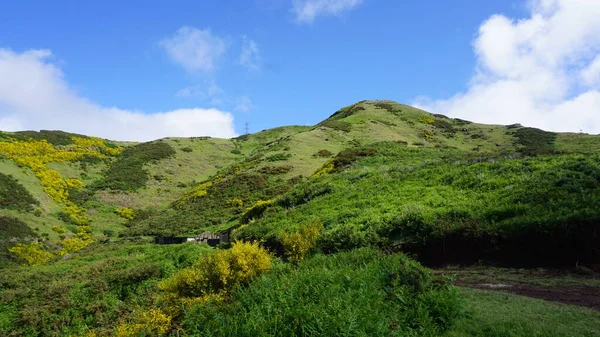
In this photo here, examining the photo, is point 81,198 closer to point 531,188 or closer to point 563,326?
point 531,188

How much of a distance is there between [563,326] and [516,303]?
5.07ft

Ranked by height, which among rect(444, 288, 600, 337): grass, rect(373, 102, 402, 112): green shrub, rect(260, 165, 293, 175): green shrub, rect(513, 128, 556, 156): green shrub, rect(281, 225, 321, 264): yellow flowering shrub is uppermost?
rect(373, 102, 402, 112): green shrub

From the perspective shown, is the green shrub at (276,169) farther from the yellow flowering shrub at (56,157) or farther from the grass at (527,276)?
the grass at (527,276)

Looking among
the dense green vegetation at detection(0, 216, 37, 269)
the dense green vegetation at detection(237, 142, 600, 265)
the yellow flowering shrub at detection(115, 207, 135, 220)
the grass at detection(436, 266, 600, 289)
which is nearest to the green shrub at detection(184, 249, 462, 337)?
the grass at detection(436, 266, 600, 289)

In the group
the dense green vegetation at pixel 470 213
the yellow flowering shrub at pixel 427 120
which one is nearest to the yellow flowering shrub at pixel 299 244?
the dense green vegetation at pixel 470 213

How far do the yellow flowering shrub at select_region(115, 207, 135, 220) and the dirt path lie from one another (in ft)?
159

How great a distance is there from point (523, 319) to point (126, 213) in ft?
171

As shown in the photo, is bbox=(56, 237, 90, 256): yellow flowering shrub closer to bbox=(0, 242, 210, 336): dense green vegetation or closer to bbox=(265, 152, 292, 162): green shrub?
bbox=(0, 242, 210, 336): dense green vegetation

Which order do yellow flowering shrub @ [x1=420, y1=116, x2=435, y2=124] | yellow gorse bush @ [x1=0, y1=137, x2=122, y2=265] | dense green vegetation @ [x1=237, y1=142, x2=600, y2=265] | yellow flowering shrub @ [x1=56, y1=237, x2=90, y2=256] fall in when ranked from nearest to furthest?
dense green vegetation @ [x1=237, y1=142, x2=600, y2=265]
yellow gorse bush @ [x1=0, y1=137, x2=122, y2=265]
yellow flowering shrub @ [x1=56, y1=237, x2=90, y2=256]
yellow flowering shrub @ [x1=420, y1=116, x2=435, y2=124]

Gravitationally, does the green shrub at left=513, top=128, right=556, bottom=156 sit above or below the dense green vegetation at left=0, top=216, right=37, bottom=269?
above

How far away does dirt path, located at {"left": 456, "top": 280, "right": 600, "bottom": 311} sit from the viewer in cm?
912

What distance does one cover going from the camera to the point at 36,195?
158 feet

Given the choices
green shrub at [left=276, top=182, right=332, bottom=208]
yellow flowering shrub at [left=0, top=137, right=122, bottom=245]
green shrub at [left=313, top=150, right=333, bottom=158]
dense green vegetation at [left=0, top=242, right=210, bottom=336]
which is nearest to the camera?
dense green vegetation at [left=0, top=242, right=210, bottom=336]

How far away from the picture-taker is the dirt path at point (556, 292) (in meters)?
9.12
